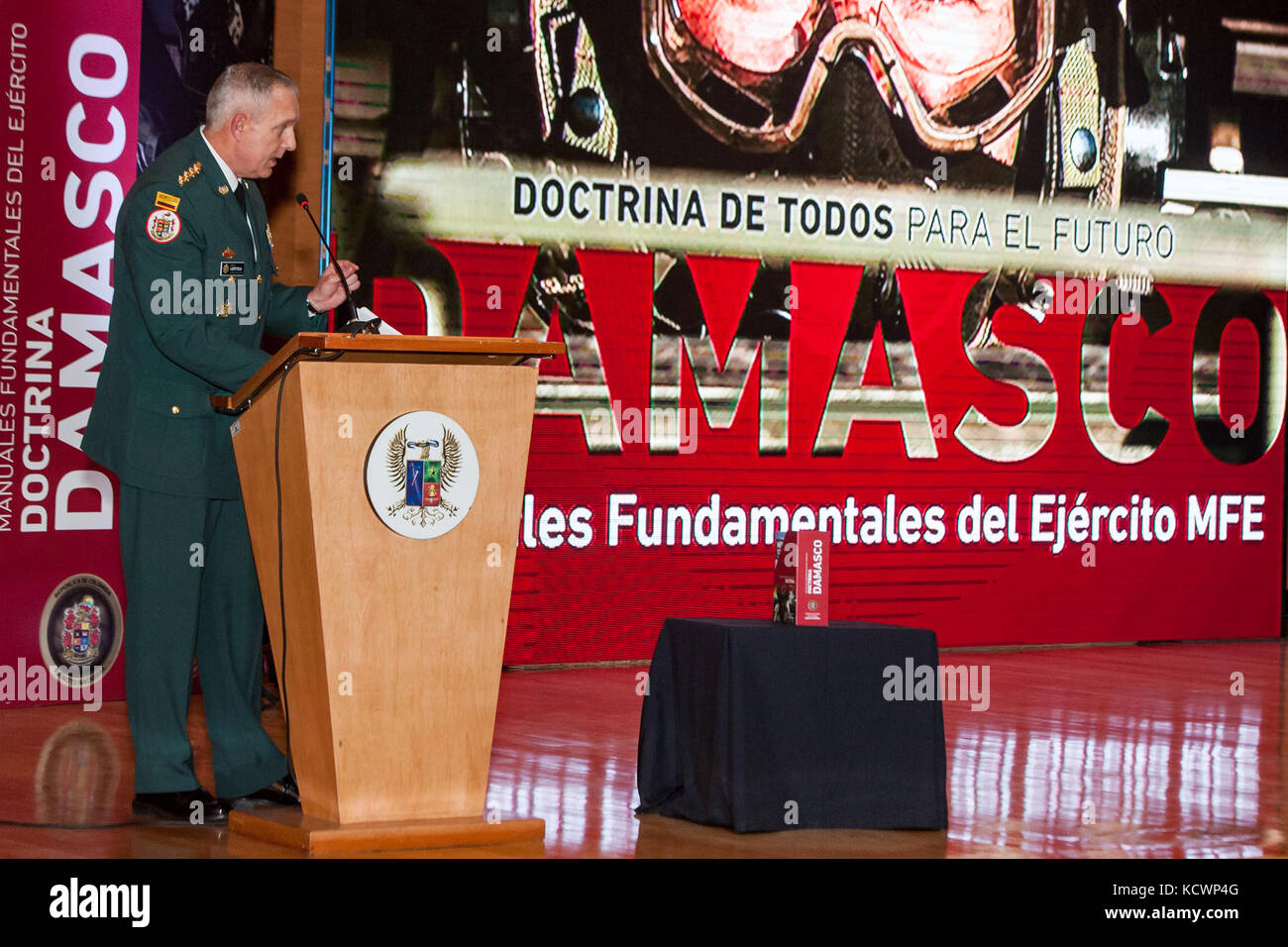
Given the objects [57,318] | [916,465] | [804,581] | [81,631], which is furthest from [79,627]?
[916,465]

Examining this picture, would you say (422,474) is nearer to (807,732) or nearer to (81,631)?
(807,732)

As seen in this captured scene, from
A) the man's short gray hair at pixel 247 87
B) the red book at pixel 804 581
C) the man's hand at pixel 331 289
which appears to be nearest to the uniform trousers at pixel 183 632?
the man's hand at pixel 331 289

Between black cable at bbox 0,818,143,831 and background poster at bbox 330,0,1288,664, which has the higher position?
background poster at bbox 330,0,1288,664

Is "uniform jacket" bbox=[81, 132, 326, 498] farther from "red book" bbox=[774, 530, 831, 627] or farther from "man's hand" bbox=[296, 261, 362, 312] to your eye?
"red book" bbox=[774, 530, 831, 627]

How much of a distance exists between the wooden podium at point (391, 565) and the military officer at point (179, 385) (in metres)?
0.29

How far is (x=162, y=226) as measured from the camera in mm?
3500

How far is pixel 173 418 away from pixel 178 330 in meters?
0.24

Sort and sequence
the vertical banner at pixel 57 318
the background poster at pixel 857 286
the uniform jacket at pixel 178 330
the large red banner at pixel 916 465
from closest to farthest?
the uniform jacket at pixel 178 330, the vertical banner at pixel 57 318, the background poster at pixel 857 286, the large red banner at pixel 916 465

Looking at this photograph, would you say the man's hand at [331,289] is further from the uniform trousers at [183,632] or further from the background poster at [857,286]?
the background poster at [857,286]

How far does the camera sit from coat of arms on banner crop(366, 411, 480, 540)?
3.20 m

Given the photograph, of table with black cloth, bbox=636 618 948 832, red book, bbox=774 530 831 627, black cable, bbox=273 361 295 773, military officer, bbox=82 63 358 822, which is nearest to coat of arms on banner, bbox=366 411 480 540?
black cable, bbox=273 361 295 773

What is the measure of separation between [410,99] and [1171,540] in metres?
4.27

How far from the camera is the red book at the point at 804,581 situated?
A: 152 inches
